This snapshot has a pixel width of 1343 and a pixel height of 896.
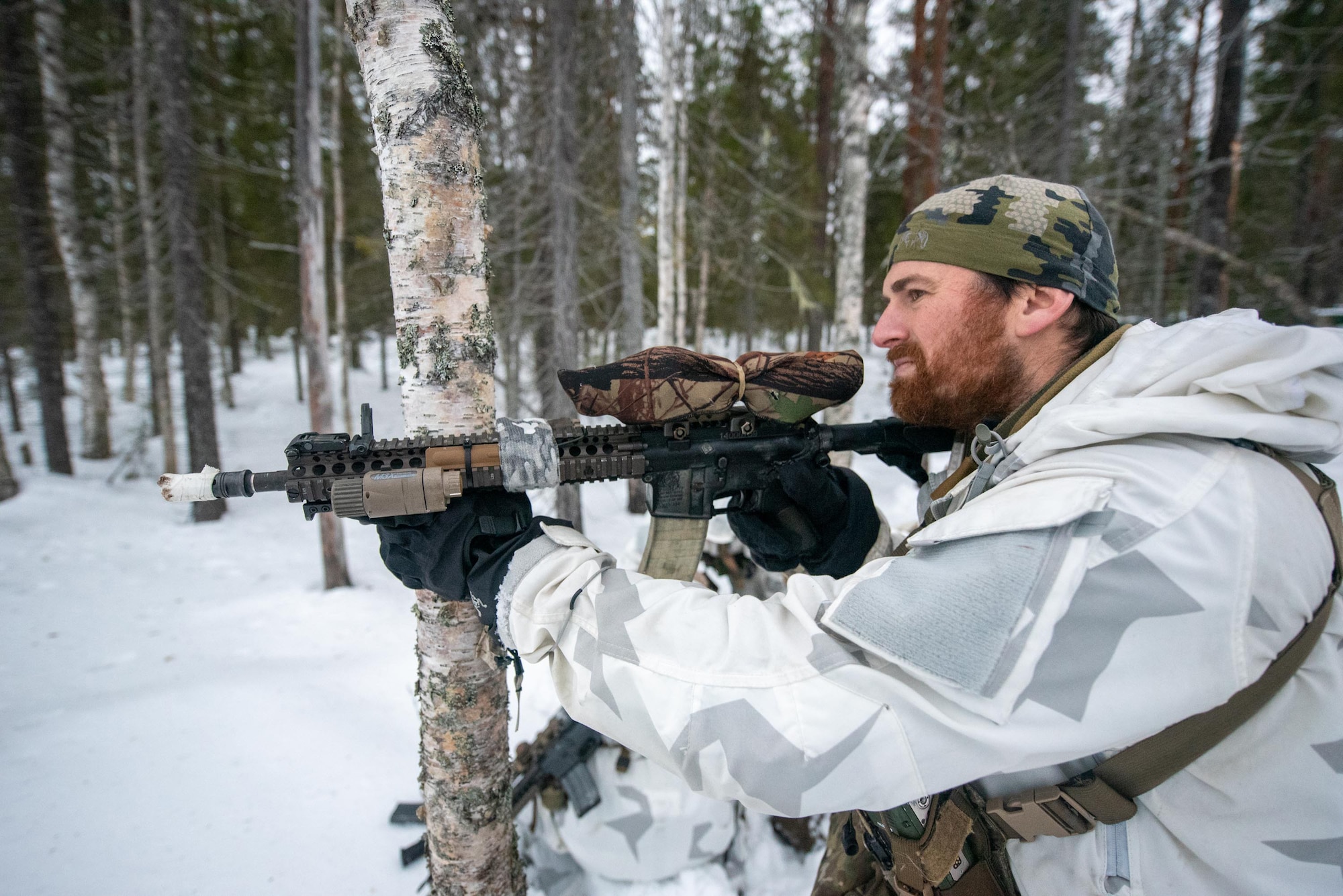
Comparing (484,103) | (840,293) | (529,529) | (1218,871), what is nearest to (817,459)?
(529,529)

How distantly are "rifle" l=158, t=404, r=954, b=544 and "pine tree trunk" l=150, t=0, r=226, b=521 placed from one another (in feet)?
28.0

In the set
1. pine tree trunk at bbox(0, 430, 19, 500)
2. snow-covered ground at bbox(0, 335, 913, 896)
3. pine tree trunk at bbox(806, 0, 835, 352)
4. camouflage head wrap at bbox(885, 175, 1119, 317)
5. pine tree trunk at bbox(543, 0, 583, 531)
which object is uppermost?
pine tree trunk at bbox(806, 0, 835, 352)

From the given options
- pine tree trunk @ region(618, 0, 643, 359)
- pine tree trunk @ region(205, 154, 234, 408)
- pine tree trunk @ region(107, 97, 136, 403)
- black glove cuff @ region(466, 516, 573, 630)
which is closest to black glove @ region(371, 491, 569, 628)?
black glove cuff @ region(466, 516, 573, 630)

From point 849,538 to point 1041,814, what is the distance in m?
1.21

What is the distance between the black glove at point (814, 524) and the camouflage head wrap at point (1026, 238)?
3.14ft

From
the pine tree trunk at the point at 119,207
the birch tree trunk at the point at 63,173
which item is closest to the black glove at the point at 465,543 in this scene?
the pine tree trunk at the point at 119,207

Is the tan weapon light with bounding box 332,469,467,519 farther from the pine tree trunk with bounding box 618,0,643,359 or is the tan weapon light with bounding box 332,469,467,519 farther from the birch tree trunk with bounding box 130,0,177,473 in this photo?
the birch tree trunk with bounding box 130,0,177,473

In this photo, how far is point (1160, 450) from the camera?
3.46ft

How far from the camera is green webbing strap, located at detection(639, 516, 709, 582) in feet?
7.04

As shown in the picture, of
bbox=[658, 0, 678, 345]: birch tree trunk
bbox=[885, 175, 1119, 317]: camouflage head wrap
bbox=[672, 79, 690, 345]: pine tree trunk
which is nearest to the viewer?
bbox=[885, 175, 1119, 317]: camouflage head wrap

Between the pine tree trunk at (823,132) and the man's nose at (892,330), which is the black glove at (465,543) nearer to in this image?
the man's nose at (892,330)

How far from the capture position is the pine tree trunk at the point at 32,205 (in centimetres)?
878

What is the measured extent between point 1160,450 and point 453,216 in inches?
76.9

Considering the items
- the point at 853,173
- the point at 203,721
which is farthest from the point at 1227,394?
the point at 853,173
